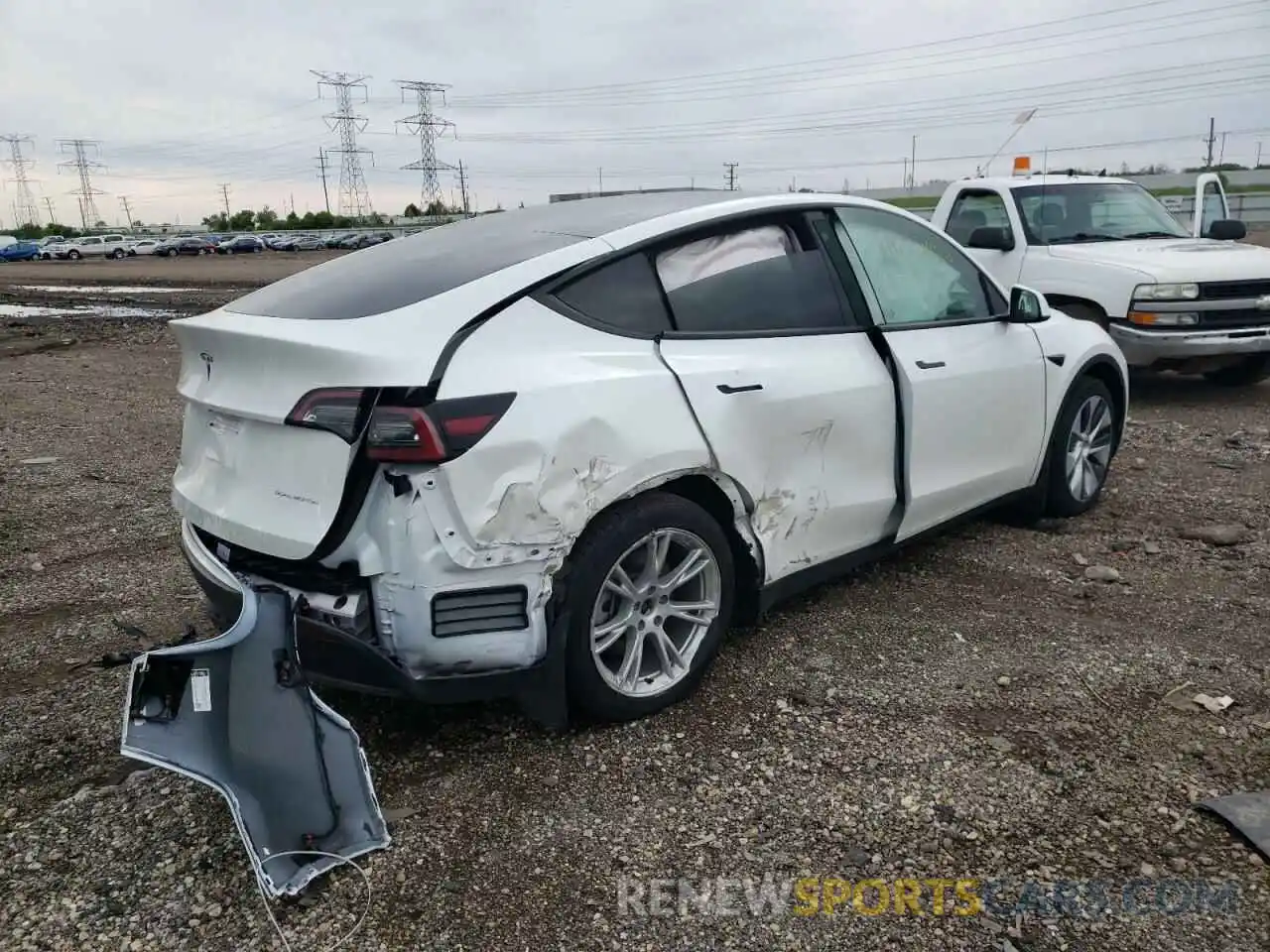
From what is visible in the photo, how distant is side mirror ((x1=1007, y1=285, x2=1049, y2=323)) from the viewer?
4.61m

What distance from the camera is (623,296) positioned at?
10.6 ft

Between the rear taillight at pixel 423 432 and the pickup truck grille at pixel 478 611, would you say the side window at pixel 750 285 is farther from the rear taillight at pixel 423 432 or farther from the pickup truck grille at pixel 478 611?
the pickup truck grille at pixel 478 611

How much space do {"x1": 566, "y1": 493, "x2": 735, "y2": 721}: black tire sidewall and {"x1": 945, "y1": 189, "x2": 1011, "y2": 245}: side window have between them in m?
6.58

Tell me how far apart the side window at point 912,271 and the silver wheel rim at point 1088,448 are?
1039mm

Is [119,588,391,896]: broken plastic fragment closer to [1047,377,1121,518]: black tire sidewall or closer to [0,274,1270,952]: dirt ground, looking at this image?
[0,274,1270,952]: dirt ground

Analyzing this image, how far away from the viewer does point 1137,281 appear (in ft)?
26.0

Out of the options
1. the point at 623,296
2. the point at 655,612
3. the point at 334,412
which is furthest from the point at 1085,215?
the point at 334,412

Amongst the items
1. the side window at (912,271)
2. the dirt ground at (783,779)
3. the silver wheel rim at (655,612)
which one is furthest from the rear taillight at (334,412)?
the side window at (912,271)

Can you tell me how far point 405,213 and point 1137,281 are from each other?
10506 centimetres

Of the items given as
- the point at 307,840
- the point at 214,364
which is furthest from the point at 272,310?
the point at 307,840

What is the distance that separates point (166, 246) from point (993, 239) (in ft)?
223

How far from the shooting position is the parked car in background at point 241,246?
221ft

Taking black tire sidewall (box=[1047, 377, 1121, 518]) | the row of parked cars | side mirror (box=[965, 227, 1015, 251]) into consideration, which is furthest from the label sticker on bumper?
the row of parked cars

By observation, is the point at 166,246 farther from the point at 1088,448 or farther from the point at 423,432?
the point at 423,432
